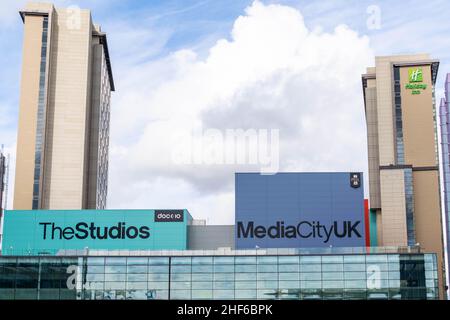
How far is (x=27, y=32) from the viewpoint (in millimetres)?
131500

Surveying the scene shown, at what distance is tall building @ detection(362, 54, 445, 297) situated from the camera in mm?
128250

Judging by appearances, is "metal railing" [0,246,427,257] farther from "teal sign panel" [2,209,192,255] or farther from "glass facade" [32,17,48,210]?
"glass facade" [32,17,48,210]

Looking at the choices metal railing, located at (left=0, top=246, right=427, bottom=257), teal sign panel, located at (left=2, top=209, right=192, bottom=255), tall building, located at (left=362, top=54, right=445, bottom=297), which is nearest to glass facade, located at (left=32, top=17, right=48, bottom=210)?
teal sign panel, located at (left=2, top=209, right=192, bottom=255)

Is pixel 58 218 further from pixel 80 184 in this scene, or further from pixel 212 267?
pixel 212 267

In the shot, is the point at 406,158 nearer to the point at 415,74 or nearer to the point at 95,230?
the point at 415,74

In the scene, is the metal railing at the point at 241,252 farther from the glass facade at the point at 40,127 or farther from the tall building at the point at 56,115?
the tall building at the point at 56,115

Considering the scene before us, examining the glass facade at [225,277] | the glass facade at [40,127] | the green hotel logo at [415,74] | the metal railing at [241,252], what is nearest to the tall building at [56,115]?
the glass facade at [40,127]

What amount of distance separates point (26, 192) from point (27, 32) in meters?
31.1

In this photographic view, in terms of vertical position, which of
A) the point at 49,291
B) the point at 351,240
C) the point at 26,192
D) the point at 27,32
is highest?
the point at 27,32

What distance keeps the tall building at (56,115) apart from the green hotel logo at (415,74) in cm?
6354

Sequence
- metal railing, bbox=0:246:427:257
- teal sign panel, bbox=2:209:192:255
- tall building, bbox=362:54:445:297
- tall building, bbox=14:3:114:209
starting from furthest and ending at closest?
tall building, bbox=362:54:445:297, tall building, bbox=14:3:114:209, teal sign panel, bbox=2:209:192:255, metal railing, bbox=0:246:427:257

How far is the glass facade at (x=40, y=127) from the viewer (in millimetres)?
125688

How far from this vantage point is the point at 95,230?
117 m
